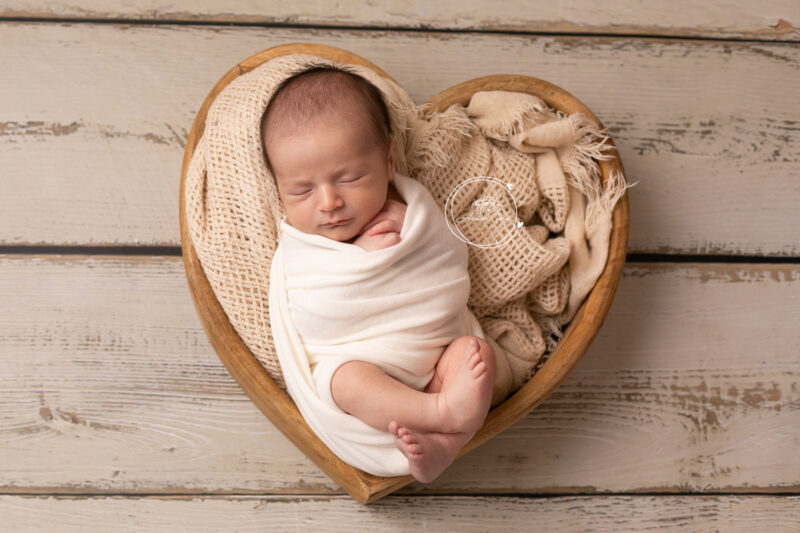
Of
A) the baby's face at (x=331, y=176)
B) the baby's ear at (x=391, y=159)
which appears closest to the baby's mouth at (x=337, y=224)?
the baby's face at (x=331, y=176)

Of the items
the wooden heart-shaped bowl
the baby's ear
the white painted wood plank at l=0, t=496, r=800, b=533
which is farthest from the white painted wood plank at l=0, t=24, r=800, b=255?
the white painted wood plank at l=0, t=496, r=800, b=533

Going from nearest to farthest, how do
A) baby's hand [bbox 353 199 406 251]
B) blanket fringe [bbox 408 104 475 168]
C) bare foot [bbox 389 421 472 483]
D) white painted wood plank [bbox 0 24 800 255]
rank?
bare foot [bbox 389 421 472 483]
baby's hand [bbox 353 199 406 251]
blanket fringe [bbox 408 104 475 168]
white painted wood plank [bbox 0 24 800 255]

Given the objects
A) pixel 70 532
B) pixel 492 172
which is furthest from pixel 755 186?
pixel 70 532

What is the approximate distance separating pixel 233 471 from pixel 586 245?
0.68m

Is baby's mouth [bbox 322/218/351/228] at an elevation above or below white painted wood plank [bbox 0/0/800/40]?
below

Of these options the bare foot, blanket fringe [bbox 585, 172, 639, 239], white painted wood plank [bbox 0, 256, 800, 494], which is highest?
blanket fringe [bbox 585, 172, 639, 239]

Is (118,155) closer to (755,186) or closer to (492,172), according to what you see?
(492,172)

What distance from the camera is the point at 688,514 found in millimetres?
1179

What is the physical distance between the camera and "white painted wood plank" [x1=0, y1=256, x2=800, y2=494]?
114 cm

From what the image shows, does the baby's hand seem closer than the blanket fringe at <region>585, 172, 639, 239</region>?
Yes

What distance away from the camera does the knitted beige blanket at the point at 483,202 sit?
1008 mm

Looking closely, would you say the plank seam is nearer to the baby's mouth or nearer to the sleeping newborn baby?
the sleeping newborn baby

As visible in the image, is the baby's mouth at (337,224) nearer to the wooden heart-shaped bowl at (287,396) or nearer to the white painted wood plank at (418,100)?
the wooden heart-shaped bowl at (287,396)

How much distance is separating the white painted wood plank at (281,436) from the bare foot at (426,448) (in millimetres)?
291
